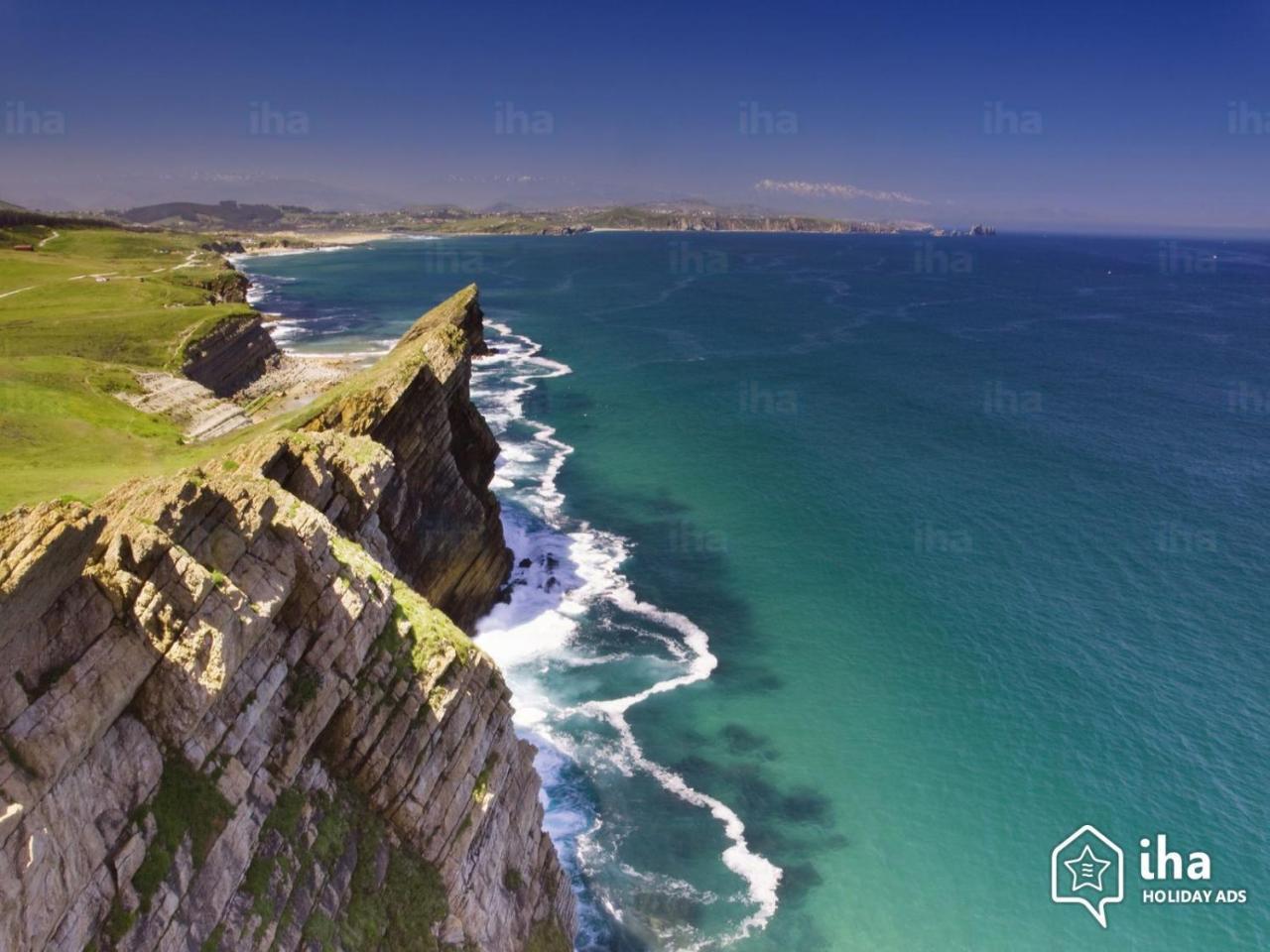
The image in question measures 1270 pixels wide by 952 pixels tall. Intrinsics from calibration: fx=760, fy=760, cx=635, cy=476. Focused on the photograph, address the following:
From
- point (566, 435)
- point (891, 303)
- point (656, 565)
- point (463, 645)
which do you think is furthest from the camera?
point (891, 303)

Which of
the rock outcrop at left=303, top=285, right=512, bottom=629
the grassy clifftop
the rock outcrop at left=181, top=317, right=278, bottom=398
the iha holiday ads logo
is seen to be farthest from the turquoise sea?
the rock outcrop at left=181, top=317, right=278, bottom=398

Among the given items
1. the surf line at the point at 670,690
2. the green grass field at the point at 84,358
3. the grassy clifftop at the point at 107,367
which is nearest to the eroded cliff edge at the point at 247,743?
the surf line at the point at 670,690

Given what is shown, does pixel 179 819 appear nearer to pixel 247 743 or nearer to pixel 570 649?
pixel 247 743

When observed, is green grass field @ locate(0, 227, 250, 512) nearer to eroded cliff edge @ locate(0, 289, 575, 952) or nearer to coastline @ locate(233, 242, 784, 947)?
eroded cliff edge @ locate(0, 289, 575, 952)

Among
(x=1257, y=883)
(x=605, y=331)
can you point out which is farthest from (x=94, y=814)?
(x=605, y=331)

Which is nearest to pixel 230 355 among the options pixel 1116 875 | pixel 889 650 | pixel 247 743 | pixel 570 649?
pixel 570 649

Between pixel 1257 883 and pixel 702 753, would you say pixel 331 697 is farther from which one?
pixel 1257 883
